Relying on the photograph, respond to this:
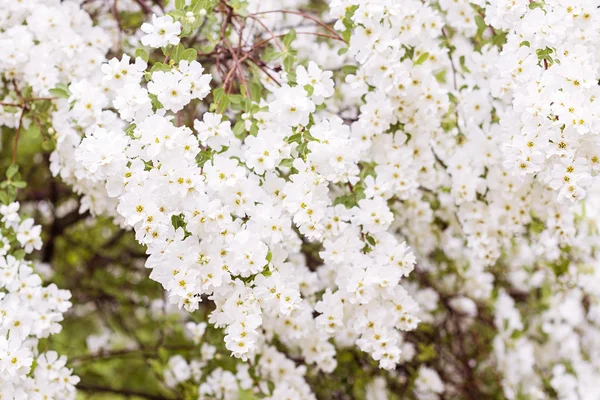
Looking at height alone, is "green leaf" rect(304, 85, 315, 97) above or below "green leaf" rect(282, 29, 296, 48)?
below

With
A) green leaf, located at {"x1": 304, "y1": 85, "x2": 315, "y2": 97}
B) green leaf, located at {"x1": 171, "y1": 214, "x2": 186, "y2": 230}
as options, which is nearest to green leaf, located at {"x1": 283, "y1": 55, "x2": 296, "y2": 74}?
green leaf, located at {"x1": 304, "y1": 85, "x2": 315, "y2": 97}

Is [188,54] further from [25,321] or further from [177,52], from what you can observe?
[25,321]

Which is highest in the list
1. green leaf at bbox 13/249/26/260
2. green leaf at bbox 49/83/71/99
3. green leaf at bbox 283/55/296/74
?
green leaf at bbox 283/55/296/74

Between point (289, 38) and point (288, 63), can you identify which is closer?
point (288, 63)

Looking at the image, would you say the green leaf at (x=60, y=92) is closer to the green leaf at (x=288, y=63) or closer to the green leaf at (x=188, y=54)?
the green leaf at (x=188, y=54)

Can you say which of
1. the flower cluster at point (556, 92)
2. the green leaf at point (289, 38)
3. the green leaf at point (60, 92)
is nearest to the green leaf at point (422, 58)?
the flower cluster at point (556, 92)

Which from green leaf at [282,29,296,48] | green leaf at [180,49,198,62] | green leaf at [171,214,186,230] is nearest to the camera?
green leaf at [171,214,186,230]

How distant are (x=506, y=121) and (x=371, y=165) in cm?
53

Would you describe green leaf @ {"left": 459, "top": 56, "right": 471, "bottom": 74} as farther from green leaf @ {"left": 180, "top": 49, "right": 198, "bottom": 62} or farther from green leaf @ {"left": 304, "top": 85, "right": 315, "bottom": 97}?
green leaf @ {"left": 180, "top": 49, "right": 198, "bottom": 62}

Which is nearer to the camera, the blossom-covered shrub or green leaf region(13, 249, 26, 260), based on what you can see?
the blossom-covered shrub

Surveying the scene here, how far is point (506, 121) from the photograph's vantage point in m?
2.44

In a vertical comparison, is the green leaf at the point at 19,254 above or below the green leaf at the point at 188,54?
below

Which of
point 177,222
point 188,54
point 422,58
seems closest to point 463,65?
point 422,58

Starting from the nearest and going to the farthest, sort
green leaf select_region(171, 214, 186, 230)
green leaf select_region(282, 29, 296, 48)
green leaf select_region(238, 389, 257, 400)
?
green leaf select_region(171, 214, 186, 230), green leaf select_region(282, 29, 296, 48), green leaf select_region(238, 389, 257, 400)
